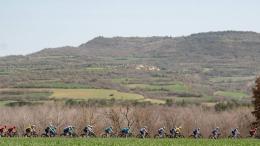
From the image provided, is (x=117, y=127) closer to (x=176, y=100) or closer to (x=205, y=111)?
(x=205, y=111)

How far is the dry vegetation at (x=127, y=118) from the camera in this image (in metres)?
88.7

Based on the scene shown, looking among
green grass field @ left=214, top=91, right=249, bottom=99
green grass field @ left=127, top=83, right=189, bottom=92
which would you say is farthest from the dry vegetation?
green grass field @ left=127, top=83, right=189, bottom=92

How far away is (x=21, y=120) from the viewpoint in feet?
295

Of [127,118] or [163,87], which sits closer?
[127,118]

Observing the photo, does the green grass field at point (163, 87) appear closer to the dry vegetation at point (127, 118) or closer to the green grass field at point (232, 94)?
the green grass field at point (232, 94)

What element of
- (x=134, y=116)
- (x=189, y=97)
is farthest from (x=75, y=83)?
(x=134, y=116)

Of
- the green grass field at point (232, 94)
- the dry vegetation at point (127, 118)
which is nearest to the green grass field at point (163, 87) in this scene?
the green grass field at point (232, 94)

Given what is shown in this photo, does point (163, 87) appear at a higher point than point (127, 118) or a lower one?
higher

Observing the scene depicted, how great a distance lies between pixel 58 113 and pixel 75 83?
153 ft

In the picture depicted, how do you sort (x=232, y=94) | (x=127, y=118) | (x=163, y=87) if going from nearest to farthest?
1. (x=127, y=118)
2. (x=232, y=94)
3. (x=163, y=87)

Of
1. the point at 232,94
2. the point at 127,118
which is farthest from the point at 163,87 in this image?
the point at 127,118

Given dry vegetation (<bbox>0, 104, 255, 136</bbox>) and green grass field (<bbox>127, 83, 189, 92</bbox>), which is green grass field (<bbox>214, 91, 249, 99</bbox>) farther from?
dry vegetation (<bbox>0, 104, 255, 136</bbox>)

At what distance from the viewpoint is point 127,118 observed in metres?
90.6

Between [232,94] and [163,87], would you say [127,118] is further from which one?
[232,94]
